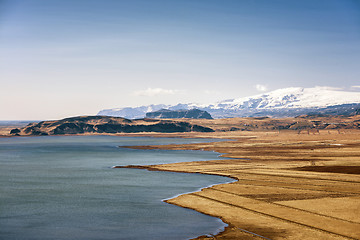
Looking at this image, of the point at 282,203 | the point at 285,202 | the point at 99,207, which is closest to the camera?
the point at 282,203

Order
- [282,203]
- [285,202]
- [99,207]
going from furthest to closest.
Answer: [285,202] < [99,207] < [282,203]

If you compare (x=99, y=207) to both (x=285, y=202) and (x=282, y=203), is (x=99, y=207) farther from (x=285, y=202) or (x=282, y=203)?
(x=285, y=202)

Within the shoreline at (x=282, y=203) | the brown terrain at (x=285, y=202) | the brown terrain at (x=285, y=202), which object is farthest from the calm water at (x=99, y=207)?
the brown terrain at (x=285, y=202)

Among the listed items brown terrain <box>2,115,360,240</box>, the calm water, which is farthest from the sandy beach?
the calm water

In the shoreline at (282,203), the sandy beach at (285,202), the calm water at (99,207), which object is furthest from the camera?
the calm water at (99,207)

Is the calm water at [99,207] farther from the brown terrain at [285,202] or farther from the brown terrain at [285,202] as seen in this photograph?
the brown terrain at [285,202]

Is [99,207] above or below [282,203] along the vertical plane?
below

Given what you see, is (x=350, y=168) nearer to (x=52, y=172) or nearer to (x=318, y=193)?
(x=318, y=193)

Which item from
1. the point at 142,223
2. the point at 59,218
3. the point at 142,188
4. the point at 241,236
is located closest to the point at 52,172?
the point at 142,188

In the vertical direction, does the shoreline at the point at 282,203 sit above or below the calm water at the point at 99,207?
above

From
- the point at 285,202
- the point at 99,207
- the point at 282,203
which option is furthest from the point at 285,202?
the point at 99,207

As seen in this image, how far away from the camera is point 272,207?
160 feet

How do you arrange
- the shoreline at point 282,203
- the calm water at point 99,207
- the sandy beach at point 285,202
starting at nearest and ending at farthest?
1. the shoreline at point 282,203
2. the sandy beach at point 285,202
3. the calm water at point 99,207

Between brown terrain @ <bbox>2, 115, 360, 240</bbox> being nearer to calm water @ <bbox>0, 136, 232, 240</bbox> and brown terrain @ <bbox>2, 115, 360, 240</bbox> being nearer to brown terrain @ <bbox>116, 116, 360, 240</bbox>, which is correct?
brown terrain @ <bbox>116, 116, 360, 240</bbox>
